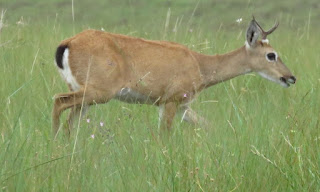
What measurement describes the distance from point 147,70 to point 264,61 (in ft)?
3.96

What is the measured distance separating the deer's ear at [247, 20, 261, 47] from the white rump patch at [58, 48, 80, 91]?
1.67 meters

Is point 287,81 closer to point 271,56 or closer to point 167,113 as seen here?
point 271,56

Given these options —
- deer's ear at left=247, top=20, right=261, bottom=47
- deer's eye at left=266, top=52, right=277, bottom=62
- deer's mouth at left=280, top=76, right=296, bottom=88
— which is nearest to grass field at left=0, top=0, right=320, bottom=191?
deer's mouth at left=280, top=76, right=296, bottom=88

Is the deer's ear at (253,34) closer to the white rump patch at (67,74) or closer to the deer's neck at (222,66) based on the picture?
the deer's neck at (222,66)

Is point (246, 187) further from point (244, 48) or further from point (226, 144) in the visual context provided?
Result: point (244, 48)

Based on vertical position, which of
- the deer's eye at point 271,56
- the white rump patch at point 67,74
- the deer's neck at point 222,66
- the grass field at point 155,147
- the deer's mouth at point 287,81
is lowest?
the deer's mouth at point 287,81

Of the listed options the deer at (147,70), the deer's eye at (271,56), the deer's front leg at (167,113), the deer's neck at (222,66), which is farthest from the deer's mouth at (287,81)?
the deer's front leg at (167,113)

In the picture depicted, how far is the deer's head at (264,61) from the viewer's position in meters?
7.71

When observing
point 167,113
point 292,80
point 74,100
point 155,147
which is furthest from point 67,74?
point 292,80

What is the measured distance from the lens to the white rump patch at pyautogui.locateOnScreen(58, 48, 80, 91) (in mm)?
6625

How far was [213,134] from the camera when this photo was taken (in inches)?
207

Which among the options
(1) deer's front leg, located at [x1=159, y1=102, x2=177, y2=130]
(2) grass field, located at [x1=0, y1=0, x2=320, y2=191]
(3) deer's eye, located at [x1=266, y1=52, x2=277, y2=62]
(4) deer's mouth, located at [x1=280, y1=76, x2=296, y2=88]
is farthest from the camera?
(3) deer's eye, located at [x1=266, y1=52, x2=277, y2=62]

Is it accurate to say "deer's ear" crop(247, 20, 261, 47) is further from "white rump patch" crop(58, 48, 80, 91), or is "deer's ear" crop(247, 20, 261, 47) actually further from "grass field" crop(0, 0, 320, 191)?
"white rump patch" crop(58, 48, 80, 91)

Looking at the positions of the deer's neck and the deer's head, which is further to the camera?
the deer's head
